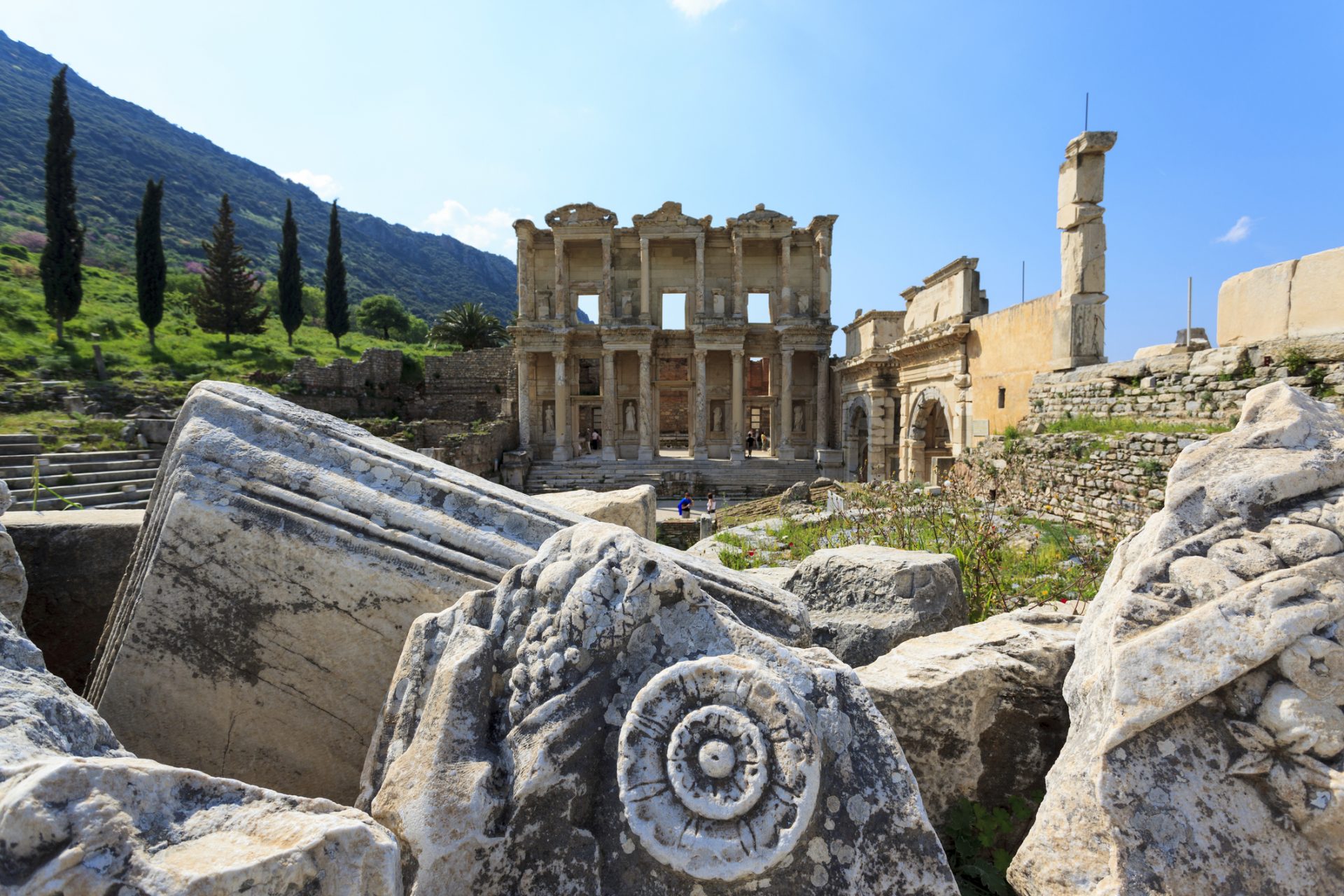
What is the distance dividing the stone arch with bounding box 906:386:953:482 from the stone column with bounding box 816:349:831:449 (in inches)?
310

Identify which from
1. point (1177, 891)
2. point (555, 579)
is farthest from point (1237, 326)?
point (555, 579)

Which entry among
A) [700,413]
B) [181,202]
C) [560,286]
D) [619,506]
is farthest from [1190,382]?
[181,202]

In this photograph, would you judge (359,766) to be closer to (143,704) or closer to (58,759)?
(143,704)

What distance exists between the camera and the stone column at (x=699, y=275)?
23.3 metres

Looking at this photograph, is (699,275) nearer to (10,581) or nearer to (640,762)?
(10,581)

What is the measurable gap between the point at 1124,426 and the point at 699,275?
17.1m

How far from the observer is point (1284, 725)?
139 centimetres

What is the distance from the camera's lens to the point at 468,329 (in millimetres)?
34656

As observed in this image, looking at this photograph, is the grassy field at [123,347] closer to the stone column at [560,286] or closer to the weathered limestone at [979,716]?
the stone column at [560,286]

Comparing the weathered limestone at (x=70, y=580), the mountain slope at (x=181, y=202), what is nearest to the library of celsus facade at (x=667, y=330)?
the weathered limestone at (x=70, y=580)

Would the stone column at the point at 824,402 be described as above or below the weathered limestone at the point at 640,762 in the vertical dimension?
above

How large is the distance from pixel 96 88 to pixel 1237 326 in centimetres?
15231

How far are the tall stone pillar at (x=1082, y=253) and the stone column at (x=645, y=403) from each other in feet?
50.4

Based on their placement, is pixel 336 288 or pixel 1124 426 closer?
pixel 1124 426
